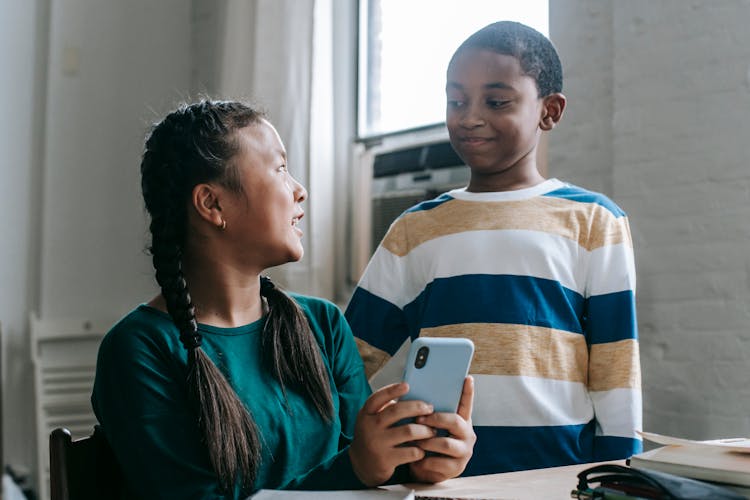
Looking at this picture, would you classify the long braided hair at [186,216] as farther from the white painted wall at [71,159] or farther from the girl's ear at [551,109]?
the white painted wall at [71,159]

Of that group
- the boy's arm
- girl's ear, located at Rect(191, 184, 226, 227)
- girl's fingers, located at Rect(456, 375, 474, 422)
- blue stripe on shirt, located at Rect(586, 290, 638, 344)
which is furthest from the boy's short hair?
girl's fingers, located at Rect(456, 375, 474, 422)

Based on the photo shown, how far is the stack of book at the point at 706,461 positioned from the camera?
79cm

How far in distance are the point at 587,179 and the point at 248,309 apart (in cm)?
101

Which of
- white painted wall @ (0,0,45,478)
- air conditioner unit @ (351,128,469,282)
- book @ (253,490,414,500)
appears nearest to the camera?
book @ (253,490,414,500)

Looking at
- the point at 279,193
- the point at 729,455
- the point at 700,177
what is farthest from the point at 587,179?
the point at 729,455

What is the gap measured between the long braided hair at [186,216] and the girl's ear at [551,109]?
0.55m

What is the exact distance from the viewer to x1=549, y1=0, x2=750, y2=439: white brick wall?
62.3 inches

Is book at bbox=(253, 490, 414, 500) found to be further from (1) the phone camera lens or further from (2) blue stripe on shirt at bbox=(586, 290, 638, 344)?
(2) blue stripe on shirt at bbox=(586, 290, 638, 344)

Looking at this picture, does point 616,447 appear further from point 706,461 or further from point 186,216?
point 186,216

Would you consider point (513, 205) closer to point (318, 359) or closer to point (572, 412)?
point (572, 412)

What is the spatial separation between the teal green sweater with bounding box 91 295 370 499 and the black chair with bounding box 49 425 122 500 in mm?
19

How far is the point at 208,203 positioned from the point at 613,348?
0.69m

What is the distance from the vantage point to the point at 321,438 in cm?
112

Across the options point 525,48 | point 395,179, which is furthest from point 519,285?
point 395,179
